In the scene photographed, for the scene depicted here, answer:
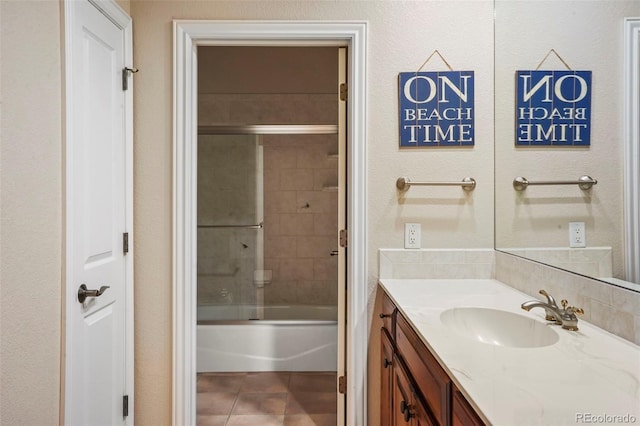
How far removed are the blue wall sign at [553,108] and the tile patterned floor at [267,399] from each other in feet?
6.08

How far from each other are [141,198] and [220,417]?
1.37 metres

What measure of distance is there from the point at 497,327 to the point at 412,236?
2.09 ft

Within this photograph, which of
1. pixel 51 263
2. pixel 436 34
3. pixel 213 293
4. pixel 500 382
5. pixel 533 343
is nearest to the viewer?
pixel 500 382

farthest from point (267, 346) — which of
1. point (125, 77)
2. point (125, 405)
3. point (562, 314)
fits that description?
point (562, 314)

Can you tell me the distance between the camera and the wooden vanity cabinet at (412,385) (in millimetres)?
903

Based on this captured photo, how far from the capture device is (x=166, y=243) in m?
1.90

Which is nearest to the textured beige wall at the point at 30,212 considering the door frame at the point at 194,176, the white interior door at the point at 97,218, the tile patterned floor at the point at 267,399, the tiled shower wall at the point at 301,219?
the white interior door at the point at 97,218

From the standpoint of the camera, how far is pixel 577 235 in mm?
1299

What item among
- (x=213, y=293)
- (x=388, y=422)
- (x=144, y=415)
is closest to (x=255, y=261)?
(x=213, y=293)

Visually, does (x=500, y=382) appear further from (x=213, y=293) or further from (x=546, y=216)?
(x=213, y=293)

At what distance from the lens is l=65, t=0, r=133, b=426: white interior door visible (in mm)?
1428

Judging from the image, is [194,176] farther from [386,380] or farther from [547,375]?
[547,375]

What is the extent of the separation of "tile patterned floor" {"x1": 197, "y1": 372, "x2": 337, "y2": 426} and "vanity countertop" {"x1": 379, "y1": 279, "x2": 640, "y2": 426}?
4.51 ft

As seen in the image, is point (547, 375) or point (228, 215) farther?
point (228, 215)
